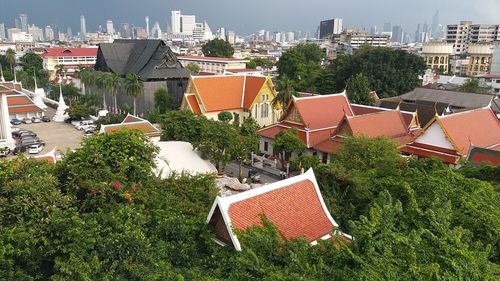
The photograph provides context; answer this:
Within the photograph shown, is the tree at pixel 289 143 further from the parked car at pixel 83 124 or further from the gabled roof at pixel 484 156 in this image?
the parked car at pixel 83 124

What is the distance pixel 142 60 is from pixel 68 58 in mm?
44001

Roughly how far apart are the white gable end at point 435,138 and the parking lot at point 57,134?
25.0 metres

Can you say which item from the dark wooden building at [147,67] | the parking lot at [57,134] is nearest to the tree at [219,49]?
the dark wooden building at [147,67]

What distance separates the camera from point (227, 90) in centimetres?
3853

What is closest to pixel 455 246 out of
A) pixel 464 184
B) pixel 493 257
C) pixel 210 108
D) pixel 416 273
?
pixel 416 273

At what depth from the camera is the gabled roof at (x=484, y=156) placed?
2223 cm

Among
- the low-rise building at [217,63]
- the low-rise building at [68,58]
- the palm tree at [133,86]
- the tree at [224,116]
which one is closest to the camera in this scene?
the tree at [224,116]

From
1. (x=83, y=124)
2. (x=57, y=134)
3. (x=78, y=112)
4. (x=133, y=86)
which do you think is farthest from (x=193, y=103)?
(x=78, y=112)

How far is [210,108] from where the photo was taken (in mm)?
36875

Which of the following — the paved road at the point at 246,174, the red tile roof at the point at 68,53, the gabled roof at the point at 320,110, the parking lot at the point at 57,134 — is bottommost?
the parking lot at the point at 57,134

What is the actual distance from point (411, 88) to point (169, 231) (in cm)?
4644

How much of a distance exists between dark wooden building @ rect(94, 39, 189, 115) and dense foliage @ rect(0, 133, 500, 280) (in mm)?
31383

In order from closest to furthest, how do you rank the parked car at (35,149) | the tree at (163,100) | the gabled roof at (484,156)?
1. the gabled roof at (484,156)
2. the parked car at (35,149)
3. the tree at (163,100)

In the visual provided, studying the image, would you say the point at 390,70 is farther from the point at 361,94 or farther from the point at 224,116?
the point at 224,116
